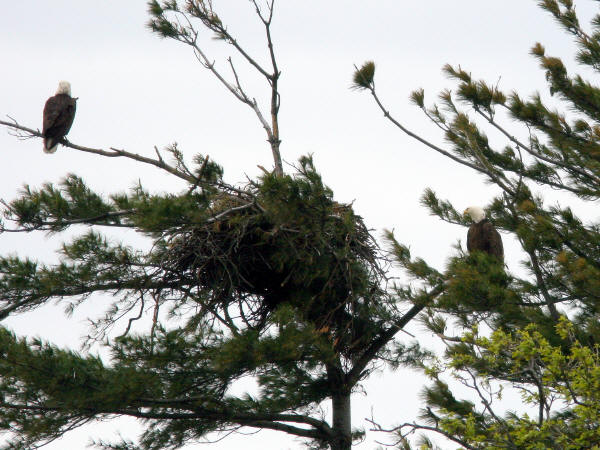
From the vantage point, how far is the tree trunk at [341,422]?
8.03 m

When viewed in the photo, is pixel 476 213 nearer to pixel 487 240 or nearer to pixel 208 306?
pixel 487 240

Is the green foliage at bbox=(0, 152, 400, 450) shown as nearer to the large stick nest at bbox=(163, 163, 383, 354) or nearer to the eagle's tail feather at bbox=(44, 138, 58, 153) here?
the large stick nest at bbox=(163, 163, 383, 354)

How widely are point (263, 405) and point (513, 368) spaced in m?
2.32

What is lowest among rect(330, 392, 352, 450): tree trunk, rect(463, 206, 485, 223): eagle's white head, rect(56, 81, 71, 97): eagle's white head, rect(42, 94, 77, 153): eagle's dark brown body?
rect(330, 392, 352, 450): tree trunk

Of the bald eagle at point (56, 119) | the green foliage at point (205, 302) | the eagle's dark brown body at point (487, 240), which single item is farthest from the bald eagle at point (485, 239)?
the bald eagle at point (56, 119)

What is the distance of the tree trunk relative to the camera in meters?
8.03

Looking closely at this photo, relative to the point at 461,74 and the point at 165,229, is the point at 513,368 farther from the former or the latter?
the point at 461,74

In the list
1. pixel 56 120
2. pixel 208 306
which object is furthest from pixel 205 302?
pixel 56 120

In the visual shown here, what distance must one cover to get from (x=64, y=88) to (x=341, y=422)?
4378 millimetres

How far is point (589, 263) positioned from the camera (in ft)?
29.0

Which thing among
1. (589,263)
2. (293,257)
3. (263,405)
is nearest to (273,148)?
(293,257)

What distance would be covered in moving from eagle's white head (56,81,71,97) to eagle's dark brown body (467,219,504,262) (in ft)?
13.4

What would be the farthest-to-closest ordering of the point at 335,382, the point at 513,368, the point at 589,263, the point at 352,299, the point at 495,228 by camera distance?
1. the point at 495,228
2. the point at 589,263
3. the point at 335,382
4. the point at 352,299
5. the point at 513,368

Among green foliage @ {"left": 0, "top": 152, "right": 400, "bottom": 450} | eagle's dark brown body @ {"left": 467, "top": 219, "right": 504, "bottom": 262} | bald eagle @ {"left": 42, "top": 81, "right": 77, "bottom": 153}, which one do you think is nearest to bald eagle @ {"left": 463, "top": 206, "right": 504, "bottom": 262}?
eagle's dark brown body @ {"left": 467, "top": 219, "right": 504, "bottom": 262}
